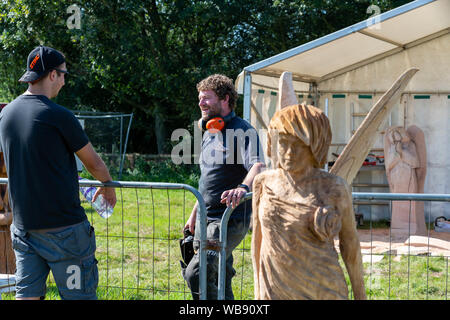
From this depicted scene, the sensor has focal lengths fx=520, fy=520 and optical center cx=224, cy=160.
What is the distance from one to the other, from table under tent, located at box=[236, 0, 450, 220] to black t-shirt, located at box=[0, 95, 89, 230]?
546 centimetres

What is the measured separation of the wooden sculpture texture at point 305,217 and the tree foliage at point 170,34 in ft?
41.4

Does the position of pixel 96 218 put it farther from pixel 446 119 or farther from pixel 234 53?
pixel 234 53

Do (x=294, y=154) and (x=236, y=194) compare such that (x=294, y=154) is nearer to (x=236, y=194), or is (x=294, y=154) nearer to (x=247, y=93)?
(x=236, y=194)

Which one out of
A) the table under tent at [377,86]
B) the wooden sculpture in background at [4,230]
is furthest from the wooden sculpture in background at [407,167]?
the wooden sculpture in background at [4,230]

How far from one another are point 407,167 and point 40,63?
705 centimetres

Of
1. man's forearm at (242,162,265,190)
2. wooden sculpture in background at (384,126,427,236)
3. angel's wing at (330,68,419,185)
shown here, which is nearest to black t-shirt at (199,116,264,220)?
man's forearm at (242,162,265,190)

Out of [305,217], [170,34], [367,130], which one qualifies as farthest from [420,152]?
[170,34]

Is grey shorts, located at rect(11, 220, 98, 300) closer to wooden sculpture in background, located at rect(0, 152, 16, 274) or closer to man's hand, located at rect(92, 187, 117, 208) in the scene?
man's hand, located at rect(92, 187, 117, 208)

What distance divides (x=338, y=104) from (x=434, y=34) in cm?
208

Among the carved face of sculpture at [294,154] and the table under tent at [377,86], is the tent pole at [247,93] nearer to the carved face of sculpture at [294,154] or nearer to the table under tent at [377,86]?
the table under tent at [377,86]

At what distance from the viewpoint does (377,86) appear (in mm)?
9836

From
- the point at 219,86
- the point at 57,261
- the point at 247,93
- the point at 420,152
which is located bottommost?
the point at 57,261

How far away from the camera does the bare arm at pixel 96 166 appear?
3.06 metres

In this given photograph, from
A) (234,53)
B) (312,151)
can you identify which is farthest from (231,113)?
(234,53)
